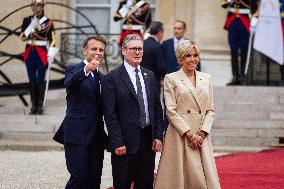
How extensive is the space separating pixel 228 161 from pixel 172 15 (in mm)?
7461

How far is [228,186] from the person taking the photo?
10.5m

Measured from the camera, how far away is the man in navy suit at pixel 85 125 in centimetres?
838

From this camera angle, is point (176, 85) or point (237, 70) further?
point (237, 70)

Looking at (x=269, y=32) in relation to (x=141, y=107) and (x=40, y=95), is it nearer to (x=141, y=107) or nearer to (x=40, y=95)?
(x=40, y=95)

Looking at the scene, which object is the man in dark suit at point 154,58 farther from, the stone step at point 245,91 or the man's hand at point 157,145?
the man's hand at point 157,145

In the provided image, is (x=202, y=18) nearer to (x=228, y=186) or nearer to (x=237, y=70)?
(x=237, y=70)

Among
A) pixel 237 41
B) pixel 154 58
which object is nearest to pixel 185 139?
pixel 154 58

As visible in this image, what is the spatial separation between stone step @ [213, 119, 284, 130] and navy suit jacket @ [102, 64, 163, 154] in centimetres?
667

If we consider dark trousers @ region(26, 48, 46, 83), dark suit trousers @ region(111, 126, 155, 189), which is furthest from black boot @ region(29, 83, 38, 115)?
dark suit trousers @ region(111, 126, 155, 189)

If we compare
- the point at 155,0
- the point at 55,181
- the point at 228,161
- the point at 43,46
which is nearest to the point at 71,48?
the point at 155,0

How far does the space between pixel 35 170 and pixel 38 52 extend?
4.37 meters

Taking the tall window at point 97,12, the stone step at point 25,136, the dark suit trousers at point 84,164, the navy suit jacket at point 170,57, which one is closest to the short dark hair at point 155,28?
the navy suit jacket at point 170,57

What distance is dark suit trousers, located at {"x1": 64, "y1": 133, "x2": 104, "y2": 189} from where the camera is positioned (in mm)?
8359

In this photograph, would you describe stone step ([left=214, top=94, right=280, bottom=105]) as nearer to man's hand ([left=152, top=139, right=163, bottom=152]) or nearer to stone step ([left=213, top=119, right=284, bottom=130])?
stone step ([left=213, top=119, right=284, bottom=130])
